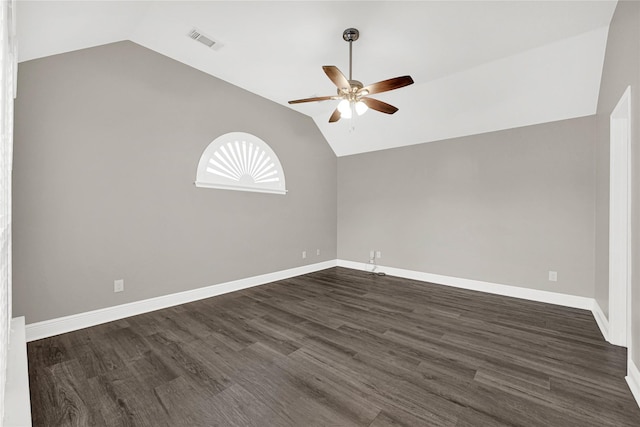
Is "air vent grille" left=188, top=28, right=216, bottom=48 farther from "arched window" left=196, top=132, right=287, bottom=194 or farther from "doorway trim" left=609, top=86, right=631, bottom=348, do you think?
"doorway trim" left=609, top=86, right=631, bottom=348

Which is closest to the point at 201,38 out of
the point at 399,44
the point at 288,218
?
the point at 399,44

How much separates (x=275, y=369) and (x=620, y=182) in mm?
3382

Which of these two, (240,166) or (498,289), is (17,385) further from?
(498,289)

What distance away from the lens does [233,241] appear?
3.92m

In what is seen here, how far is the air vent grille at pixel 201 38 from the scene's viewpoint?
281 centimetres

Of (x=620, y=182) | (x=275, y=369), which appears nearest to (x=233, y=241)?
(x=275, y=369)

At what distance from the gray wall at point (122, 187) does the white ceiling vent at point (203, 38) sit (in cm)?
61

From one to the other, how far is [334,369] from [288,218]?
2.99 m

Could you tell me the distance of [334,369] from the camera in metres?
2.01

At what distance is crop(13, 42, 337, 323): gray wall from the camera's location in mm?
2447

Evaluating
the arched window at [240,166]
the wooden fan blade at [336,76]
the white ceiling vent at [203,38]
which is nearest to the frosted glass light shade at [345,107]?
the wooden fan blade at [336,76]

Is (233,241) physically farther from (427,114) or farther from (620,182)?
(620,182)

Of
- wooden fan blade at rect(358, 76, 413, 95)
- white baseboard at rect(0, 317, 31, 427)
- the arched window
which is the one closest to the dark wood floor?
white baseboard at rect(0, 317, 31, 427)

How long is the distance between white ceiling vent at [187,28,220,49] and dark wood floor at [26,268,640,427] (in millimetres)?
3006
